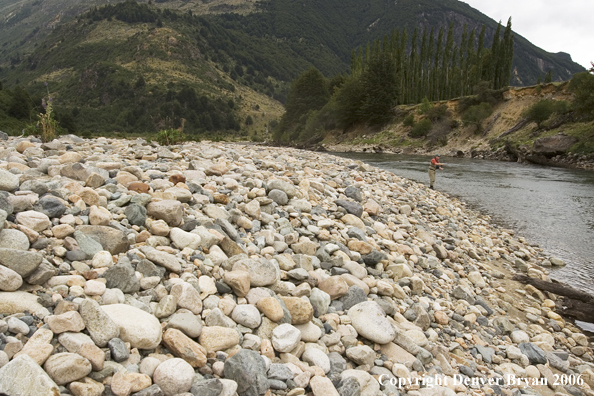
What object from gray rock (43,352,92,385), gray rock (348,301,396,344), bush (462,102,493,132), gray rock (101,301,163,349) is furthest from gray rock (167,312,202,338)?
bush (462,102,493,132)

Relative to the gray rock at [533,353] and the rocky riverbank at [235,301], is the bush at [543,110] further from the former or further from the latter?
the gray rock at [533,353]

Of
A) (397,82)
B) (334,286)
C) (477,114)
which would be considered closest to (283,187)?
(334,286)

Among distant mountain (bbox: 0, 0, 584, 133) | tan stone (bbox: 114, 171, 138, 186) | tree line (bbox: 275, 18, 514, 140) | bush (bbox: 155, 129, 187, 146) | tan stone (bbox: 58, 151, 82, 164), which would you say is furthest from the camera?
distant mountain (bbox: 0, 0, 584, 133)

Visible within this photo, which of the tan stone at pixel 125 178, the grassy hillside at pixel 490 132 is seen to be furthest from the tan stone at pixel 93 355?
the grassy hillside at pixel 490 132

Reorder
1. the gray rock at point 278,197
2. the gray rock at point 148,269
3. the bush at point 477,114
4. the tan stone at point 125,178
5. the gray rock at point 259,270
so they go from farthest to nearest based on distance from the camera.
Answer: the bush at point 477,114
the gray rock at point 278,197
the tan stone at point 125,178
the gray rock at point 259,270
the gray rock at point 148,269

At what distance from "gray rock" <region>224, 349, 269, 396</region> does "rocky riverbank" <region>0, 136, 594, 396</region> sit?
14mm

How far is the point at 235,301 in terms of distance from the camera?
3.37m

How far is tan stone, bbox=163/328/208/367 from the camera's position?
8.39 ft

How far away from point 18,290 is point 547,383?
198 inches

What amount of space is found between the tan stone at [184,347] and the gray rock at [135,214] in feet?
5.53

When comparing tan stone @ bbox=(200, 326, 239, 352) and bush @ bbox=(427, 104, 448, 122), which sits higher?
bush @ bbox=(427, 104, 448, 122)

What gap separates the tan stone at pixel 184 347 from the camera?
8.39 feet

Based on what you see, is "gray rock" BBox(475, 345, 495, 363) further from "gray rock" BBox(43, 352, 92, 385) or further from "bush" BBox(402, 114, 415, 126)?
"bush" BBox(402, 114, 415, 126)

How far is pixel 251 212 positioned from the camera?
509cm
